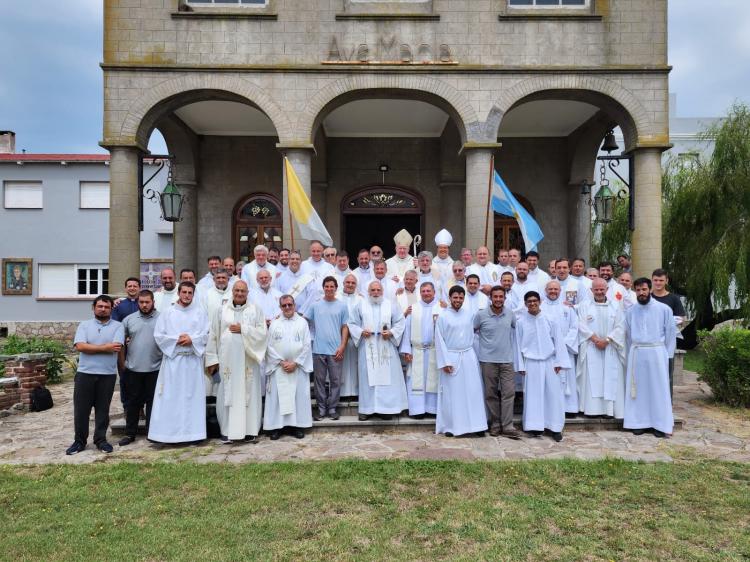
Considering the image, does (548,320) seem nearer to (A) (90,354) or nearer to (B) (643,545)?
(B) (643,545)

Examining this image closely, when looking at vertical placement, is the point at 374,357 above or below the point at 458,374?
above

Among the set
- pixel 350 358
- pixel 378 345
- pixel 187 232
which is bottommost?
pixel 350 358

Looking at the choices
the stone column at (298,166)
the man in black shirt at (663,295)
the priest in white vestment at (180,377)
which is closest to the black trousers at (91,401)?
the priest in white vestment at (180,377)

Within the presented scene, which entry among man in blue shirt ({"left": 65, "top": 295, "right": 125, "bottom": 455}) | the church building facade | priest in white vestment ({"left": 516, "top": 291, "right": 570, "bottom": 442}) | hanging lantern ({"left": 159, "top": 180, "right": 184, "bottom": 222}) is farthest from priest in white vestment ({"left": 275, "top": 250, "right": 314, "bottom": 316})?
hanging lantern ({"left": 159, "top": 180, "right": 184, "bottom": 222})

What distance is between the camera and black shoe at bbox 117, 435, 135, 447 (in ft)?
22.1

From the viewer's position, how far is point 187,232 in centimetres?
1409

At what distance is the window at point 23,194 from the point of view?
24.5 m

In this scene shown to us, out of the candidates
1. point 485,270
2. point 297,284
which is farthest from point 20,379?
point 485,270

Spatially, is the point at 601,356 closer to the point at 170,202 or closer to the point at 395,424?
the point at 395,424

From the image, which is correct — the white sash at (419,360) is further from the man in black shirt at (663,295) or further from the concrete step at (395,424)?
the man in black shirt at (663,295)

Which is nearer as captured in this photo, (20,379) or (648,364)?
(648,364)

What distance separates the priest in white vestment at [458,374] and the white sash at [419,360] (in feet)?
1.19

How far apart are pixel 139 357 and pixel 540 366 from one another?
502cm

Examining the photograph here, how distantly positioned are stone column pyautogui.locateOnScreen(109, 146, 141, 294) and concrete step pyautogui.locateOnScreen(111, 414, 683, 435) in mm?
3698
